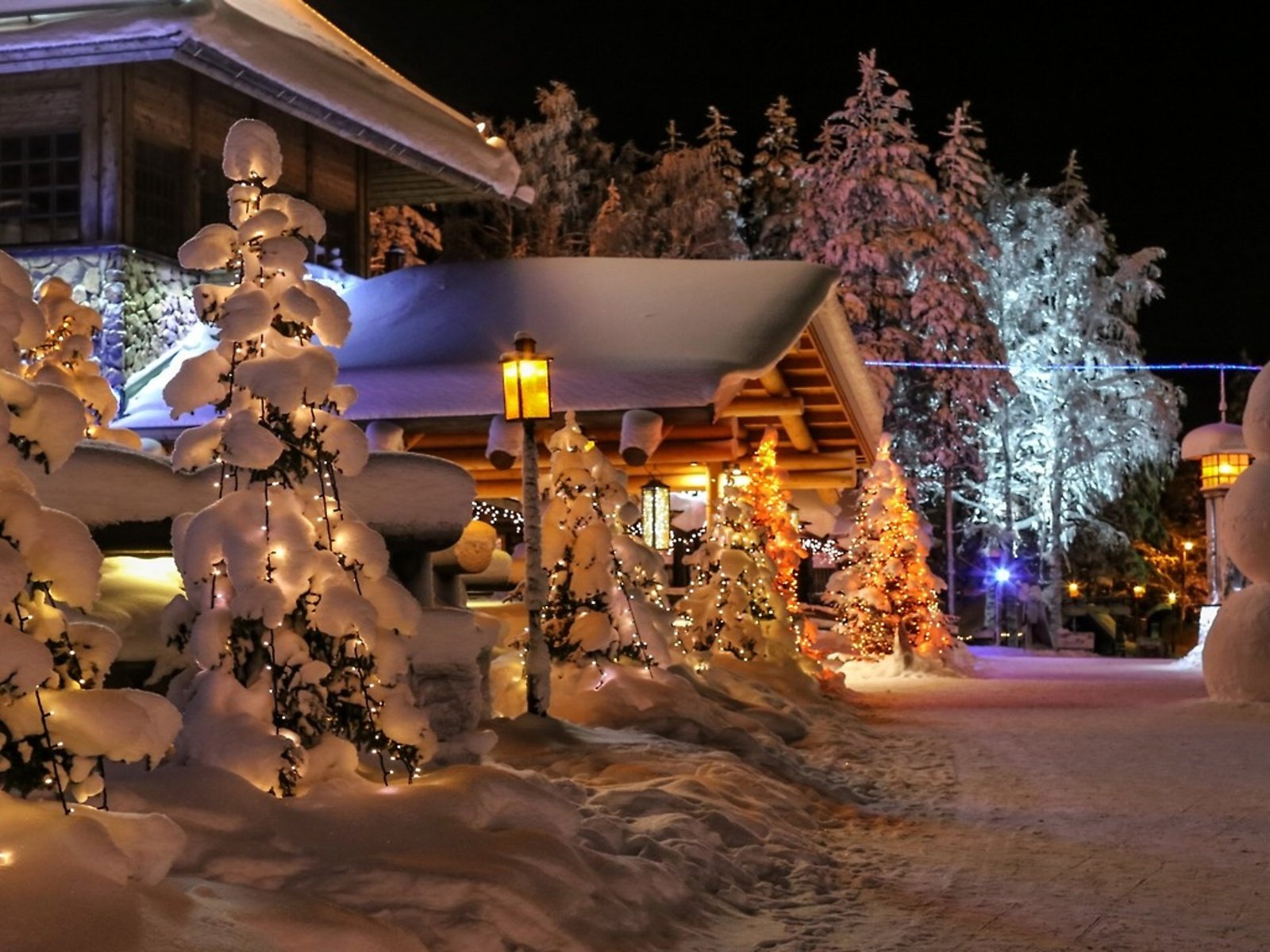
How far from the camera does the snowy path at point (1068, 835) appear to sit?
662cm

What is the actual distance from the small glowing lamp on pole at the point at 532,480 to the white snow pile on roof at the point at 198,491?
2351 millimetres

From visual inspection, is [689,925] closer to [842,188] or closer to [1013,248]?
[842,188]

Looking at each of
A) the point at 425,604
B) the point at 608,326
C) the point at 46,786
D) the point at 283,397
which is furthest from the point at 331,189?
the point at 46,786

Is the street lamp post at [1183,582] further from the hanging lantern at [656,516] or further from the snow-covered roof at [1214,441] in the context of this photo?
the hanging lantern at [656,516]

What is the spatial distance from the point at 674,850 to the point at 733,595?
10.4 m

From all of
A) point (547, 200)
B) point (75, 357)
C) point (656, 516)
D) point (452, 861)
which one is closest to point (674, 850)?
point (452, 861)

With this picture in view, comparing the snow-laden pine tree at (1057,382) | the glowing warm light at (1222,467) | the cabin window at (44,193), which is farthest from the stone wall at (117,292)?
the snow-laden pine tree at (1057,382)

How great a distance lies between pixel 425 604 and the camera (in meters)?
8.88

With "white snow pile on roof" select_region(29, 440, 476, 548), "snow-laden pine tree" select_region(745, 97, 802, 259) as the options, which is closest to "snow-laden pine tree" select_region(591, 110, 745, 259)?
"snow-laden pine tree" select_region(745, 97, 802, 259)

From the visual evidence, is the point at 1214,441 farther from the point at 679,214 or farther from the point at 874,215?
the point at 679,214

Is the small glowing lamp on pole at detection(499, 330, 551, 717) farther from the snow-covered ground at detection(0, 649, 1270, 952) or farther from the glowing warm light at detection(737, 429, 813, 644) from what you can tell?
the glowing warm light at detection(737, 429, 813, 644)

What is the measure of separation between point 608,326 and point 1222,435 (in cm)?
1557

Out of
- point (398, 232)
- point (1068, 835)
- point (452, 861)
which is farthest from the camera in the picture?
point (398, 232)

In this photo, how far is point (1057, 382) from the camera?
3956 cm
